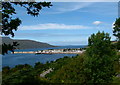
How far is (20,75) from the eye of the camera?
9.38 metres

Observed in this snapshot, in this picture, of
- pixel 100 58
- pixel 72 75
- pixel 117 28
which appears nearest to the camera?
pixel 100 58

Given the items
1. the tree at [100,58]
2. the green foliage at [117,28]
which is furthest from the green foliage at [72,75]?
the green foliage at [117,28]

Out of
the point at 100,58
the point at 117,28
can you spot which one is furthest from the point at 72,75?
the point at 117,28

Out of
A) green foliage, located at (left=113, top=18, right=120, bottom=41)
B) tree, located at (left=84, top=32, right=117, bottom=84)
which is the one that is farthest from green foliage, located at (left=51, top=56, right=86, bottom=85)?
green foliage, located at (left=113, top=18, right=120, bottom=41)

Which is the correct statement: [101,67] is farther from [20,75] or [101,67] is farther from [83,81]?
[20,75]

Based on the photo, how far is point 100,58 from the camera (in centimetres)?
1141

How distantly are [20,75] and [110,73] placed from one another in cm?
514

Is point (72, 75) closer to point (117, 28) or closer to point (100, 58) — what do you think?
point (100, 58)

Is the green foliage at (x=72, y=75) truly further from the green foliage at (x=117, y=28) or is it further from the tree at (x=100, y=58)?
the green foliage at (x=117, y=28)

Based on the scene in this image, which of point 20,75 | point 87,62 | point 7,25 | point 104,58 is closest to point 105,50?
point 104,58

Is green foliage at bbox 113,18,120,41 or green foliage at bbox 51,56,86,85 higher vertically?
green foliage at bbox 113,18,120,41

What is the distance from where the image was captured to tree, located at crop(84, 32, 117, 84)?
37.4 ft

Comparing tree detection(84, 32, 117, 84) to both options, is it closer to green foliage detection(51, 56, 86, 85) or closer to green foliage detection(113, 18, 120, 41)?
green foliage detection(51, 56, 86, 85)

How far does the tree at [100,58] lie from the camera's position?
448 inches
